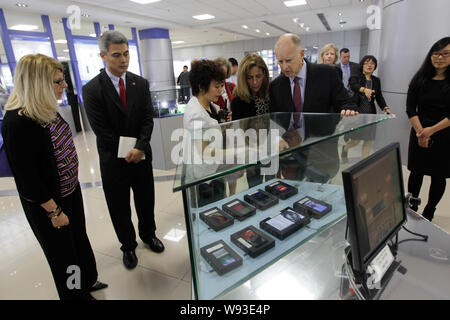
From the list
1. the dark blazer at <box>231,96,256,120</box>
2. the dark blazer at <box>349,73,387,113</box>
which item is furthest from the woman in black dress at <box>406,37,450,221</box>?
the dark blazer at <box>231,96,256,120</box>

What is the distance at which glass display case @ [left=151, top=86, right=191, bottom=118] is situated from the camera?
4685 millimetres

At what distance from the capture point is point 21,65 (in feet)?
4.57

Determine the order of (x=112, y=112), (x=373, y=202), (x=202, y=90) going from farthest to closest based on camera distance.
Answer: (x=112, y=112) → (x=202, y=90) → (x=373, y=202)

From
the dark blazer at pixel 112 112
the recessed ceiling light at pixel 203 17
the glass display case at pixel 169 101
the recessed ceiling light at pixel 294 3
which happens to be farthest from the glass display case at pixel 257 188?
the recessed ceiling light at pixel 203 17

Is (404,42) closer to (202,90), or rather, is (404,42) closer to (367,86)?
(367,86)

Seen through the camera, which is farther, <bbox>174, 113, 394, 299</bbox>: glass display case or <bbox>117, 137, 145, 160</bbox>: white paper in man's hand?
<bbox>117, 137, 145, 160</bbox>: white paper in man's hand

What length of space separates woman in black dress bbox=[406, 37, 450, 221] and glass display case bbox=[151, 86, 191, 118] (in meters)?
3.55

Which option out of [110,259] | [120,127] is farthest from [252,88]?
[110,259]

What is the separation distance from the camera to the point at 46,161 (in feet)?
4.84

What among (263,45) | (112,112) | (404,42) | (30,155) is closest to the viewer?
(30,155)

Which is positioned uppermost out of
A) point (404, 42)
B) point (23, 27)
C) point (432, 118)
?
point (23, 27)

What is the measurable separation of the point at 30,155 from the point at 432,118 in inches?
123

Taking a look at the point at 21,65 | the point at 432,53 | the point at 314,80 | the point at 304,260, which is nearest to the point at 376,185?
the point at 304,260

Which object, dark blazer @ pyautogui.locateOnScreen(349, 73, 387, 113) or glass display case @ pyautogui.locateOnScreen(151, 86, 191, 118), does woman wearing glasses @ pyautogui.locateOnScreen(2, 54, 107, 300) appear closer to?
glass display case @ pyautogui.locateOnScreen(151, 86, 191, 118)
